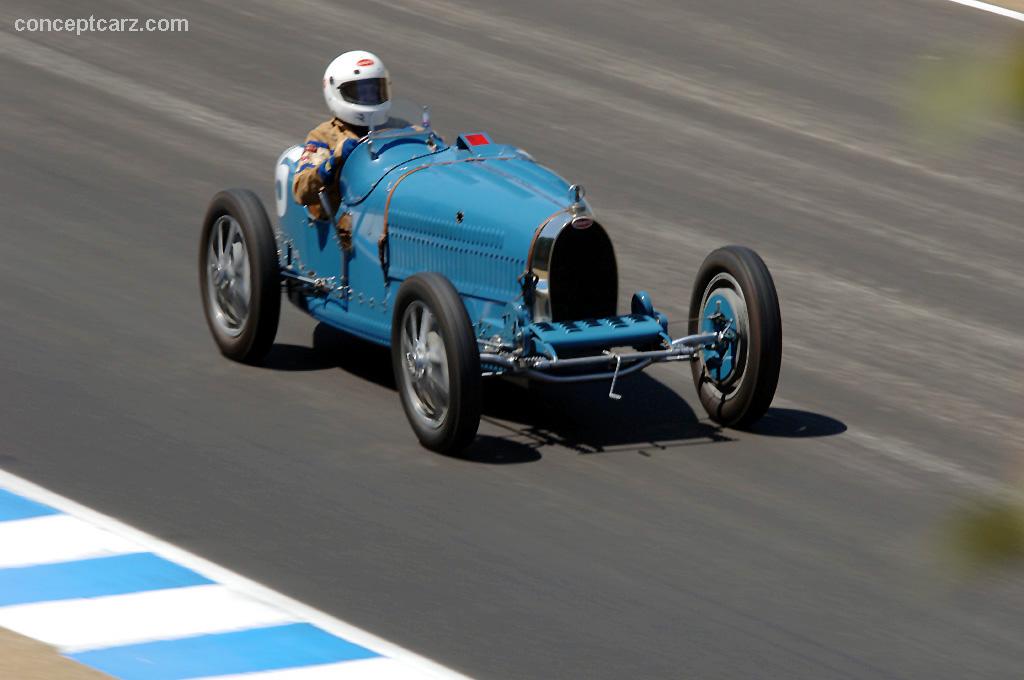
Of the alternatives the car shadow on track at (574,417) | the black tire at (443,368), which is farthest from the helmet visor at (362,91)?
the black tire at (443,368)

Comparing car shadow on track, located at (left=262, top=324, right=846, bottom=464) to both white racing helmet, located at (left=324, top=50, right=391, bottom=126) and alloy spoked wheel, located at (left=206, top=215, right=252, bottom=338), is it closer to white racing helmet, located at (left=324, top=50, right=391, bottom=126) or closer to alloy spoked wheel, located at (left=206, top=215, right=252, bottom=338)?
alloy spoked wheel, located at (left=206, top=215, right=252, bottom=338)

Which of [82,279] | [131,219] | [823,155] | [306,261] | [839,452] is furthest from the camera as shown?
[823,155]

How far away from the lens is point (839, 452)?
25.7 feet

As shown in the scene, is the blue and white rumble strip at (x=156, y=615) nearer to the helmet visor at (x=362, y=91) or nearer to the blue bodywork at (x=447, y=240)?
the blue bodywork at (x=447, y=240)

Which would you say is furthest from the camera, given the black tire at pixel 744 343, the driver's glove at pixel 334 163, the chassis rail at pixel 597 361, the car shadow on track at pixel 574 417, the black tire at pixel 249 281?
the driver's glove at pixel 334 163

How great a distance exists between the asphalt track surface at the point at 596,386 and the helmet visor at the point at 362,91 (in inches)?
56.9

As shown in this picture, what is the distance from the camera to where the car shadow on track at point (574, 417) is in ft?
24.9

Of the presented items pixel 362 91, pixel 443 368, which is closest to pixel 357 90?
pixel 362 91

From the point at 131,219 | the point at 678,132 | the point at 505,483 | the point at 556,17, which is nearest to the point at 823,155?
the point at 678,132

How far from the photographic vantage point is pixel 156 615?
17.7 feet

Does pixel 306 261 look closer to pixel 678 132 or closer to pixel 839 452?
pixel 839 452

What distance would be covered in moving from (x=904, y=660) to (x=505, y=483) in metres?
2.17

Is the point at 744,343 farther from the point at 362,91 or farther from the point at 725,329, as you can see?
the point at 362,91

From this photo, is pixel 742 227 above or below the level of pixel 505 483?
above
